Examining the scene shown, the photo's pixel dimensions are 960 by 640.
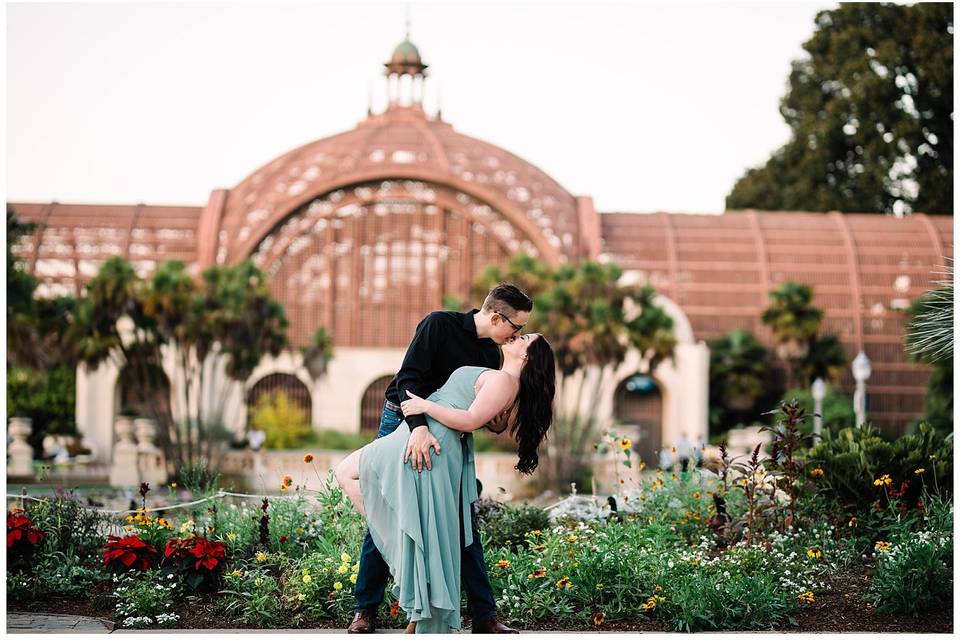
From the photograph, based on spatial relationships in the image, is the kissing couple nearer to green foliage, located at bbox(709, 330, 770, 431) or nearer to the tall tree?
green foliage, located at bbox(709, 330, 770, 431)

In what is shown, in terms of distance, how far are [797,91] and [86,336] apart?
84.9 feet

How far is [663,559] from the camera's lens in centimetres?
653

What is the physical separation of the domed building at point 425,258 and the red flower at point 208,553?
74.2 feet

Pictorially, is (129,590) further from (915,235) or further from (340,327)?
(915,235)

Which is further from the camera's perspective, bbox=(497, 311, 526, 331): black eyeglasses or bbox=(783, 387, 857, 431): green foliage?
bbox=(783, 387, 857, 431): green foliage

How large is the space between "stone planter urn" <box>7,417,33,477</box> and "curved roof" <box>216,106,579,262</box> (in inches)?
268

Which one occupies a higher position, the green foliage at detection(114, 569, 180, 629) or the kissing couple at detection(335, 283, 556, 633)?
the kissing couple at detection(335, 283, 556, 633)

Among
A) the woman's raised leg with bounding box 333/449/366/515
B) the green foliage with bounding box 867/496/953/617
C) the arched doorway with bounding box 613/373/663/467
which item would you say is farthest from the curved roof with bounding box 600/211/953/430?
the woman's raised leg with bounding box 333/449/366/515

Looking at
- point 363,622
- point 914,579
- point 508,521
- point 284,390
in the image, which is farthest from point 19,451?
point 914,579

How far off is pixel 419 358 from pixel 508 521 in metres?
2.64

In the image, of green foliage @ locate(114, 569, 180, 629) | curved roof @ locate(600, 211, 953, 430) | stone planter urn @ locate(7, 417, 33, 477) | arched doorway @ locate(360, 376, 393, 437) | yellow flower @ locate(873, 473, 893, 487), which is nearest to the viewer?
green foliage @ locate(114, 569, 180, 629)

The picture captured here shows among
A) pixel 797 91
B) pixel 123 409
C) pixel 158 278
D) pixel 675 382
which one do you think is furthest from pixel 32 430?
pixel 797 91

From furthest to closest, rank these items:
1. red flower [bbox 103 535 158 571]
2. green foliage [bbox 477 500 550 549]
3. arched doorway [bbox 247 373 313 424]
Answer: arched doorway [bbox 247 373 313 424], green foliage [bbox 477 500 550 549], red flower [bbox 103 535 158 571]

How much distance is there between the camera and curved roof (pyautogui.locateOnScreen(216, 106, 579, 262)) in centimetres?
2975
